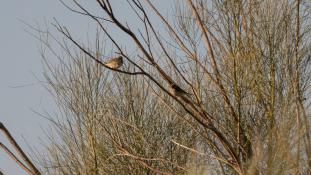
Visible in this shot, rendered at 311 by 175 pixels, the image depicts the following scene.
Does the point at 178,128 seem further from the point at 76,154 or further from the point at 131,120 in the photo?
the point at 76,154

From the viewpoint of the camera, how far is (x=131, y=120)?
707 centimetres

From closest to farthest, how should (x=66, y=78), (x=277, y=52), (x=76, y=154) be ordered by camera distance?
(x=277, y=52)
(x=76, y=154)
(x=66, y=78)

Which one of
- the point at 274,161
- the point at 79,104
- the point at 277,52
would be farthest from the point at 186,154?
the point at 274,161

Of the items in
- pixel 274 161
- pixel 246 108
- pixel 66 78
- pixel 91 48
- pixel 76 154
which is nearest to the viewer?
pixel 274 161

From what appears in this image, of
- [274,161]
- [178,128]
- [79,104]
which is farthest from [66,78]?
[274,161]

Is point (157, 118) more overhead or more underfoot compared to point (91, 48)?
more underfoot

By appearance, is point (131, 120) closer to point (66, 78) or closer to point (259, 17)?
point (66, 78)

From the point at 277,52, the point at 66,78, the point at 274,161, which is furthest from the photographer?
the point at 66,78

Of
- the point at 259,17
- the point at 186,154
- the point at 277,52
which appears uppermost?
the point at 259,17

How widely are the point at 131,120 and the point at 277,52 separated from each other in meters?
2.50

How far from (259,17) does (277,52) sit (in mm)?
356

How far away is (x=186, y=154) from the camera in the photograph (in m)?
7.14

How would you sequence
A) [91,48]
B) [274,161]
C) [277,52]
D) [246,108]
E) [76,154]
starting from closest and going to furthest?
[274,161] < [246,108] < [277,52] < [76,154] < [91,48]

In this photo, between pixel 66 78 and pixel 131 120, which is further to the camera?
pixel 131 120
